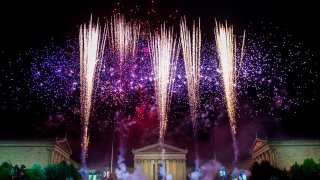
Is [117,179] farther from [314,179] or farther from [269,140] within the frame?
[314,179]

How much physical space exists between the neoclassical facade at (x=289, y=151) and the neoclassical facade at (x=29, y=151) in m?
40.4

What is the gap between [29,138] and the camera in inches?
2254

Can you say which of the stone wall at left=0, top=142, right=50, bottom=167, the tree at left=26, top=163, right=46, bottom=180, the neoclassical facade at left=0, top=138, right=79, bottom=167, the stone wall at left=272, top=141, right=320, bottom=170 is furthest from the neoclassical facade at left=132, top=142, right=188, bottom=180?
the tree at left=26, top=163, right=46, bottom=180

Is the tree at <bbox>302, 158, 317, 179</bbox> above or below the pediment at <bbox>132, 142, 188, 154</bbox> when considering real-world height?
below

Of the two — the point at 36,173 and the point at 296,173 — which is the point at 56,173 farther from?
the point at 296,173

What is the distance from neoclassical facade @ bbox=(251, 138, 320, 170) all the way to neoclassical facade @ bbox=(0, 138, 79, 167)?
132 feet

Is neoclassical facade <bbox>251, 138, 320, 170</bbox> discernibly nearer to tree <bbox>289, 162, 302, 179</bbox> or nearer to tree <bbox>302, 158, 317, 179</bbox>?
tree <bbox>289, 162, 302, 179</bbox>

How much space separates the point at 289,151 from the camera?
6288 cm

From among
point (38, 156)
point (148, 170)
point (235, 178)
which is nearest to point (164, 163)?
point (148, 170)

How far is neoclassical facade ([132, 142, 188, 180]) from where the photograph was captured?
76.6m

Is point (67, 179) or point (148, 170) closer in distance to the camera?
point (67, 179)

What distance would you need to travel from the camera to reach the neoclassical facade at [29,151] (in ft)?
183

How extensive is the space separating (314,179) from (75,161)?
58716 mm

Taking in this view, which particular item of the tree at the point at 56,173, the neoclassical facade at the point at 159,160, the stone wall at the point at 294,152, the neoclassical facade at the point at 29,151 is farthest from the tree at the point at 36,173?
the stone wall at the point at 294,152
